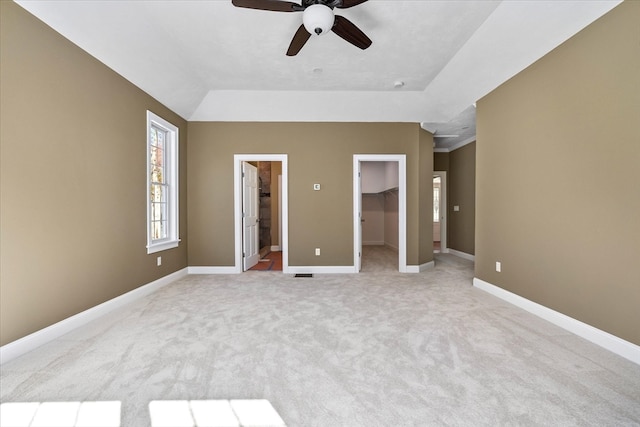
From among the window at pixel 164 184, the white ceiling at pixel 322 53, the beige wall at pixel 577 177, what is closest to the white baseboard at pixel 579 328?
the beige wall at pixel 577 177

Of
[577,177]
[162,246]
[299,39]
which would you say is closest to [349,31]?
[299,39]

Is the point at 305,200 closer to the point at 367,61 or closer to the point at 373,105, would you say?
the point at 373,105

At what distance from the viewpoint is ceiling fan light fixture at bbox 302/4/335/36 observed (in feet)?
6.98

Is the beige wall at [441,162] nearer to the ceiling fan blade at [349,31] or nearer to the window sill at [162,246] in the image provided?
the ceiling fan blade at [349,31]

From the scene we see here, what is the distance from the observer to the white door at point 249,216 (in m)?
4.79

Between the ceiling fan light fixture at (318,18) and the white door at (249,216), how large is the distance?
294cm

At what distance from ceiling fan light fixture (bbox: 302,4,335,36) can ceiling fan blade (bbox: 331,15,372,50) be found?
0.32 ft

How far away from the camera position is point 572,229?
242 cm

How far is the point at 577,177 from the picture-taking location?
93.2 inches

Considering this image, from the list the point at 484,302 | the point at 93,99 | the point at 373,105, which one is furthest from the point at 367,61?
the point at 484,302

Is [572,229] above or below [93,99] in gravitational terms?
below

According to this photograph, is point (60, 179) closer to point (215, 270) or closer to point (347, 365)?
point (215, 270)

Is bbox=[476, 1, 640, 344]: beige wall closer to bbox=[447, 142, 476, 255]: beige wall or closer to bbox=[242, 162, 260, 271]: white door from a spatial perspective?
bbox=[447, 142, 476, 255]: beige wall

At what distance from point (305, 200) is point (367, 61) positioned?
2.35 metres
